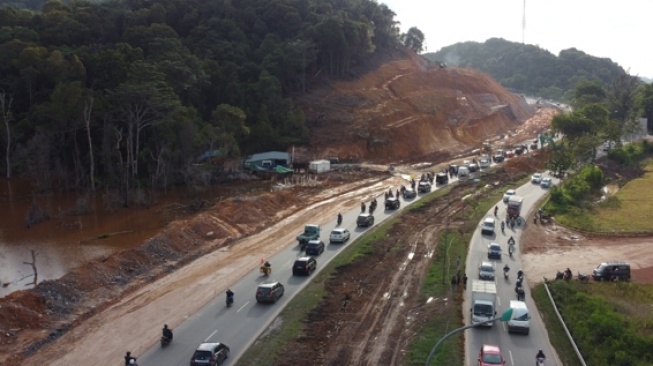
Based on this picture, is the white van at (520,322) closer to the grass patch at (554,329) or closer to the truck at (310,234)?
the grass patch at (554,329)

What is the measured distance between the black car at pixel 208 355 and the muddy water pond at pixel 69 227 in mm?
23116

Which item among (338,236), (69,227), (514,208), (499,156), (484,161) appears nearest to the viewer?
(338,236)

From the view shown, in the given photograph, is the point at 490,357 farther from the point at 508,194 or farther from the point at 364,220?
the point at 508,194

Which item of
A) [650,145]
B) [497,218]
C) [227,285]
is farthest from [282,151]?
[650,145]

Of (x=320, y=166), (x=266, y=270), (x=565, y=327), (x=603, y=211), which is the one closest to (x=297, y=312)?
(x=266, y=270)

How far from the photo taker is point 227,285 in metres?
43.4

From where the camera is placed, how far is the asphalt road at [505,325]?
30859mm

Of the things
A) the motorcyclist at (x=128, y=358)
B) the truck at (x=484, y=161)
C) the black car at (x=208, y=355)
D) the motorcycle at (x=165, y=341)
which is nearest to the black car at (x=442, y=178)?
the truck at (x=484, y=161)

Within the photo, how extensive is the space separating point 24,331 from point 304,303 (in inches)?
649

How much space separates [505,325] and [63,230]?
4662cm

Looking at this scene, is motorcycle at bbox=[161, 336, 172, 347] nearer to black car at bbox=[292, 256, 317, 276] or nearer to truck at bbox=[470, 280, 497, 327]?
black car at bbox=[292, 256, 317, 276]

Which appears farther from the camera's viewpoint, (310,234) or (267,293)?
(310,234)

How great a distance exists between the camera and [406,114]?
113 meters

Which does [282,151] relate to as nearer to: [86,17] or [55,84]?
[55,84]
